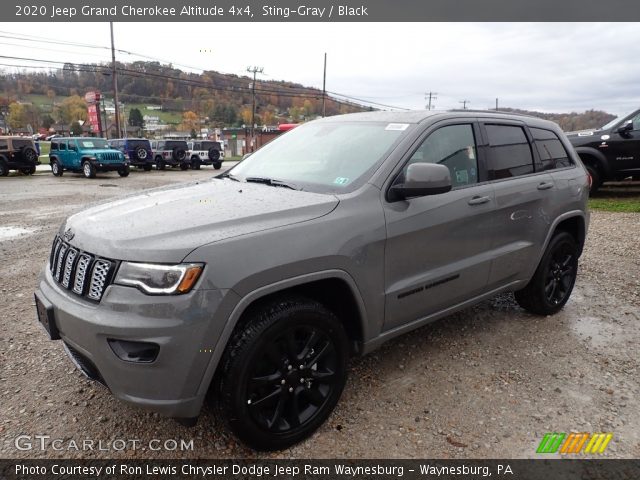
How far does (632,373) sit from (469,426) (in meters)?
1.49

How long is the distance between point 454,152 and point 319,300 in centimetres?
149

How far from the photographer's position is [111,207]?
2.67 meters

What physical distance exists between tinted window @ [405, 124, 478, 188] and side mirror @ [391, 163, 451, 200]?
338 mm

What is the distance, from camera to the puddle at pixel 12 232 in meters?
7.36

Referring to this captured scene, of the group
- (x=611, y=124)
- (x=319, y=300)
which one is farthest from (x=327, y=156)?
(x=611, y=124)

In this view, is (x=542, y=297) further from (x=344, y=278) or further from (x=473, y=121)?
(x=344, y=278)

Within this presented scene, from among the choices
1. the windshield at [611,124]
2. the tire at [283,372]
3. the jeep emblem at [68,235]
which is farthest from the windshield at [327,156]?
the windshield at [611,124]

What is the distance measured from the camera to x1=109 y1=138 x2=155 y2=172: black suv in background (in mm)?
23828

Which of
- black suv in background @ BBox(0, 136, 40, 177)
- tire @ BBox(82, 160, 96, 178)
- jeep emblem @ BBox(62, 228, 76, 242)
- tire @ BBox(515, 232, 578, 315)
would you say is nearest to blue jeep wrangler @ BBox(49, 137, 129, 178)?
tire @ BBox(82, 160, 96, 178)

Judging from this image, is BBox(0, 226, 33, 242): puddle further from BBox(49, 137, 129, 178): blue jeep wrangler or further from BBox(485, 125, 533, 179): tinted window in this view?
BBox(49, 137, 129, 178): blue jeep wrangler

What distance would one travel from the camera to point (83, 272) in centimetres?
216

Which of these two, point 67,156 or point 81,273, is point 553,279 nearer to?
point 81,273

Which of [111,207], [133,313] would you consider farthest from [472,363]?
[111,207]

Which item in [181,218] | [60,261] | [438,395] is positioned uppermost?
[181,218]
